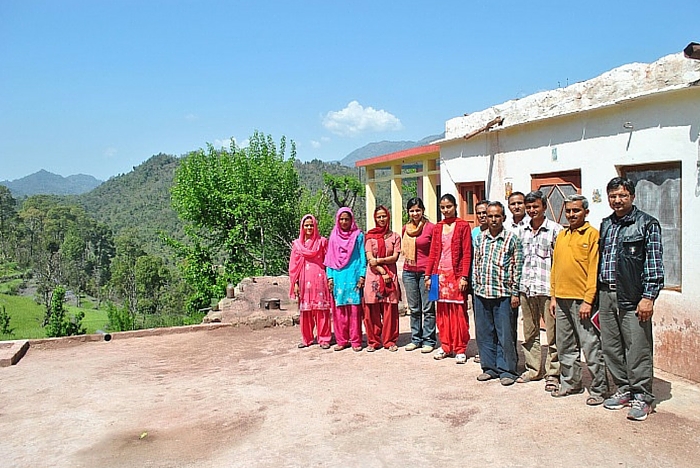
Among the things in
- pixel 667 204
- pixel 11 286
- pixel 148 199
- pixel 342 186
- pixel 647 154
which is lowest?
pixel 11 286

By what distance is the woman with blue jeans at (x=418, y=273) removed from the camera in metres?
6.70

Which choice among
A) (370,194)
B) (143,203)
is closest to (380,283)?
(370,194)

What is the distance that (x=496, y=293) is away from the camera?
18.3ft

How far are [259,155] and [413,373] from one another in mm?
13829

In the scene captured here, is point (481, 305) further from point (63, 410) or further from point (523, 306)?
point (63, 410)

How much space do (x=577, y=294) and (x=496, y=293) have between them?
897 millimetres

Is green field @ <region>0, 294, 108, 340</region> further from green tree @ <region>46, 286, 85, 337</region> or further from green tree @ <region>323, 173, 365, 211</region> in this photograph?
green tree @ <region>46, 286, 85, 337</region>

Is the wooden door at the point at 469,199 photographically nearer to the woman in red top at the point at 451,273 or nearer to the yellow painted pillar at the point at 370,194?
the woman in red top at the point at 451,273

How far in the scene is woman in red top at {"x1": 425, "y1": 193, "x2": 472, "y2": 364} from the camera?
6082 millimetres

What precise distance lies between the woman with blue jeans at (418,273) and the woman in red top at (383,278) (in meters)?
0.14

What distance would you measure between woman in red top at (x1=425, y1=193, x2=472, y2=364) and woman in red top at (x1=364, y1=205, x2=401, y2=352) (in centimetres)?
58

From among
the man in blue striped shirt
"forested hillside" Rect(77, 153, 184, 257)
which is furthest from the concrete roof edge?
"forested hillside" Rect(77, 153, 184, 257)

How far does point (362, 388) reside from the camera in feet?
18.4

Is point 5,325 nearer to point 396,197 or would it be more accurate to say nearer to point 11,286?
point 396,197
